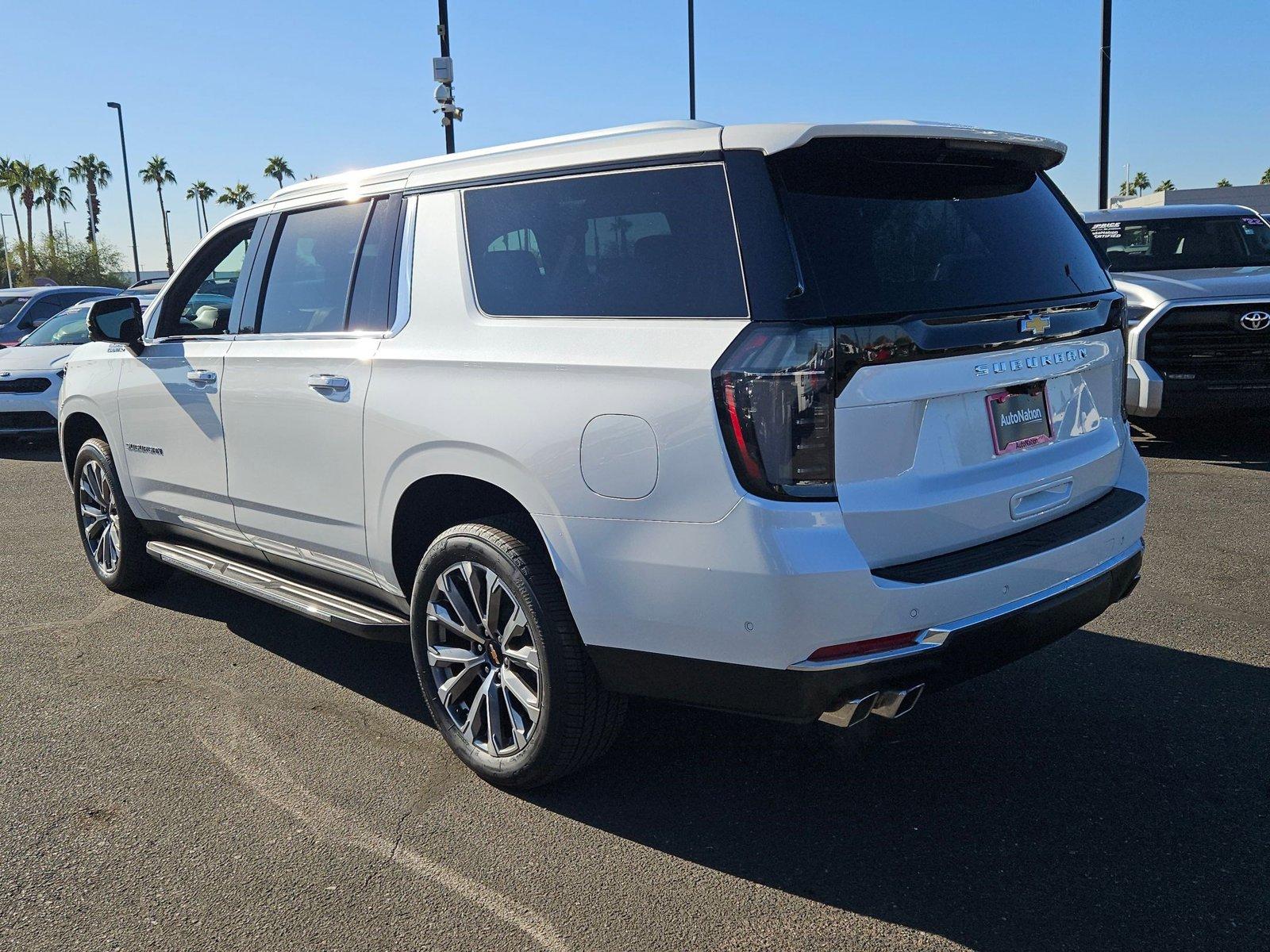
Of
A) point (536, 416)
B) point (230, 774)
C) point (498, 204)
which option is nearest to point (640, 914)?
point (536, 416)

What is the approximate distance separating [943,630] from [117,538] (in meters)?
4.43

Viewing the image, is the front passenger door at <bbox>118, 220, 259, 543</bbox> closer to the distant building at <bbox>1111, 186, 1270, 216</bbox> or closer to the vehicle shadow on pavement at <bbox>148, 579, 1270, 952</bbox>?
the vehicle shadow on pavement at <bbox>148, 579, 1270, 952</bbox>

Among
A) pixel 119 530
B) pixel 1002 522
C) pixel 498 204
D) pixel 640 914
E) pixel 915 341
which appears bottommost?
pixel 640 914

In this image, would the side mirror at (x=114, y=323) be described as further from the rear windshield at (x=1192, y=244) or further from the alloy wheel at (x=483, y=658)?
the rear windshield at (x=1192, y=244)

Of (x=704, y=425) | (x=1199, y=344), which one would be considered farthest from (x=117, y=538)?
(x=1199, y=344)

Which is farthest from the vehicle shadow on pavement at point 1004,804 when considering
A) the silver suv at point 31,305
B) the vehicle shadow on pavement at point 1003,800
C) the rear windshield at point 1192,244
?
the silver suv at point 31,305

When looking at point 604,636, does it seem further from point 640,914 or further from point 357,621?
point 357,621

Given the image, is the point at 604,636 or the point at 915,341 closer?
the point at 915,341

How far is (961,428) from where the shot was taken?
287 centimetres

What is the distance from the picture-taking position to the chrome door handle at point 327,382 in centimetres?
376

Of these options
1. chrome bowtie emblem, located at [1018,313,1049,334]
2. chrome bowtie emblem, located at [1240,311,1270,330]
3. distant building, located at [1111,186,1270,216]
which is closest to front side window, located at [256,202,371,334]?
chrome bowtie emblem, located at [1018,313,1049,334]

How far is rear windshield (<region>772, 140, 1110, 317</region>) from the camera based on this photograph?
9.08 ft

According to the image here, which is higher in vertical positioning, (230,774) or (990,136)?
(990,136)

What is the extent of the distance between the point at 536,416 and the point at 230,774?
1.64 meters
